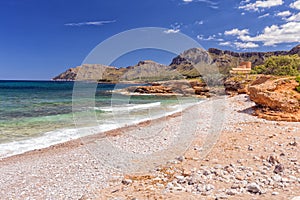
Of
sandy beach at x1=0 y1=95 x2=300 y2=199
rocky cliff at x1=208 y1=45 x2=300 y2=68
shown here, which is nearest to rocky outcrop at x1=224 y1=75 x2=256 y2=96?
sandy beach at x1=0 y1=95 x2=300 y2=199

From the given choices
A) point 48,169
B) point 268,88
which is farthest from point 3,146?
point 268,88

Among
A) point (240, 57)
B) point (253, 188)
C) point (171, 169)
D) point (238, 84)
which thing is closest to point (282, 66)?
point (238, 84)

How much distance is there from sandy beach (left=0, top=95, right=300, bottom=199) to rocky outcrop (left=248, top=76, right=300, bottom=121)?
11.2 ft

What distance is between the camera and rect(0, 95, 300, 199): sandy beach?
17.6ft

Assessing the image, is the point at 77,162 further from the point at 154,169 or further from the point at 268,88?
the point at 268,88

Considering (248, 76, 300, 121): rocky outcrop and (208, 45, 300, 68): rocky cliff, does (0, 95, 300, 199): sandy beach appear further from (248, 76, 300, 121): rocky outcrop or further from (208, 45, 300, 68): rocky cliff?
(208, 45, 300, 68): rocky cliff

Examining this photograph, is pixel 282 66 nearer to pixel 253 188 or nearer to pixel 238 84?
pixel 238 84

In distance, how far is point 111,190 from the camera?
6.16 meters

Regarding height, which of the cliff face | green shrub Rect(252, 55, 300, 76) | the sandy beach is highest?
the cliff face

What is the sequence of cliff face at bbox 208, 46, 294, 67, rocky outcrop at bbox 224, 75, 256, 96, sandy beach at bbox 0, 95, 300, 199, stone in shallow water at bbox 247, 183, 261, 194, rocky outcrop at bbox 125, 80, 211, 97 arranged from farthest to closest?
cliff face at bbox 208, 46, 294, 67
rocky outcrop at bbox 125, 80, 211, 97
rocky outcrop at bbox 224, 75, 256, 96
sandy beach at bbox 0, 95, 300, 199
stone in shallow water at bbox 247, 183, 261, 194

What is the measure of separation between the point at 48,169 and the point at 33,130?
29.2ft

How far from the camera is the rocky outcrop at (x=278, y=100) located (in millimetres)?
13922

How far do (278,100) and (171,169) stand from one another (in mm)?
10752

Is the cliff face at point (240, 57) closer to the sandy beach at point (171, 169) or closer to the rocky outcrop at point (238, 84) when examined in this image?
the rocky outcrop at point (238, 84)
